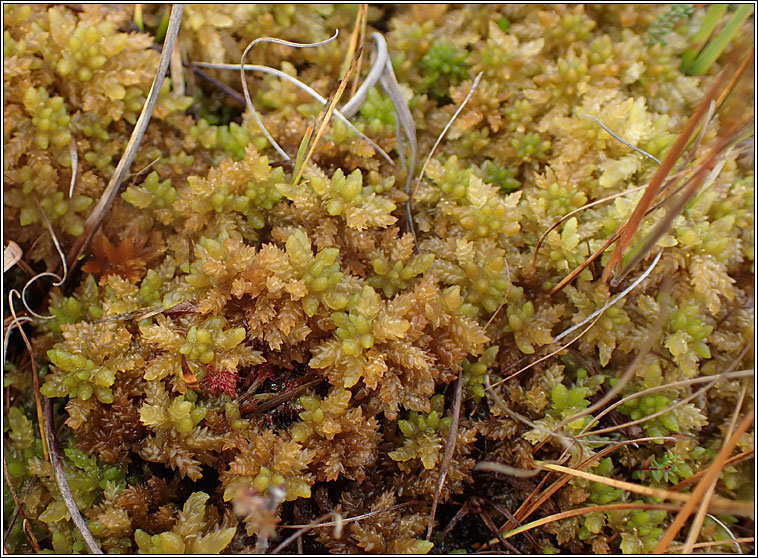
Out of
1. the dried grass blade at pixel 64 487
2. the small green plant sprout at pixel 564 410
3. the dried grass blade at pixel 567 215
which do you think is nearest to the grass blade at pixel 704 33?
the dried grass blade at pixel 567 215

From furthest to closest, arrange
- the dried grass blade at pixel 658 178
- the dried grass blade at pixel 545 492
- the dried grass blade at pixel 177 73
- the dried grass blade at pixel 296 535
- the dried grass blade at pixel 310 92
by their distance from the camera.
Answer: the dried grass blade at pixel 177 73 < the dried grass blade at pixel 310 92 < the dried grass blade at pixel 545 492 < the dried grass blade at pixel 296 535 < the dried grass blade at pixel 658 178

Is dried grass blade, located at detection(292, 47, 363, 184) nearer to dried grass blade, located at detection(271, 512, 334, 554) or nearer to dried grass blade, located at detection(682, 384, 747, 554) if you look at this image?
dried grass blade, located at detection(271, 512, 334, 554)

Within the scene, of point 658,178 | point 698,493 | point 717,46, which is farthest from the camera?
point 717,46

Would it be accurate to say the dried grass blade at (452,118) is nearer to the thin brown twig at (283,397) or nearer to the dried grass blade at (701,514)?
the thin brown twig at (283,397)

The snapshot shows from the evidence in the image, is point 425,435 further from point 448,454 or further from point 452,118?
point 452,118

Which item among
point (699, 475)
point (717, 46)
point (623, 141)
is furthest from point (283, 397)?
point (717, 46)

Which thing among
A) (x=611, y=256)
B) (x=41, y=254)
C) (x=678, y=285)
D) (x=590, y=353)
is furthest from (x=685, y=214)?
(x=41, y=254)

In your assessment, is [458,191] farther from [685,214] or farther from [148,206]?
[148,206]
